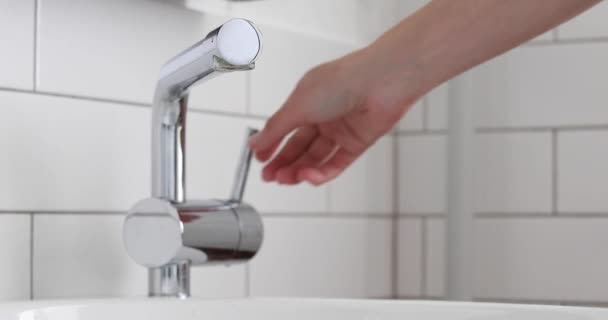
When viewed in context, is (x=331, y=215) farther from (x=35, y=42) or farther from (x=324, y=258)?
(x=35, y=42)

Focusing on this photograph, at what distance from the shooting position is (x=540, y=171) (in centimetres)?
130

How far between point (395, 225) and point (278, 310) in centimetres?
60

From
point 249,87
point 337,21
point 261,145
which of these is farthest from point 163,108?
point 337,21

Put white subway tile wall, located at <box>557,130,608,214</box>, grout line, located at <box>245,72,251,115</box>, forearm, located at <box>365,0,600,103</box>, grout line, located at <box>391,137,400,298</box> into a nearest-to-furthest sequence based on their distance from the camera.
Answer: forearm, located at <box>365,0,600,103</box>, grout line, located at <box>245,72,251,115</box>, white subway tile wall, located at <box>557,130,608,214</box>, grout line, located at <box>391,137,400,298</box>

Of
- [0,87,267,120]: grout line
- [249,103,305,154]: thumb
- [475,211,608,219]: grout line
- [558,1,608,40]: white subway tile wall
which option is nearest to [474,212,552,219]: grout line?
[475,211,608,219]: grout line

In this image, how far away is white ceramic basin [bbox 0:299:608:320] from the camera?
0.73 metres

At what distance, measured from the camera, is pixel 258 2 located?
1.12 m

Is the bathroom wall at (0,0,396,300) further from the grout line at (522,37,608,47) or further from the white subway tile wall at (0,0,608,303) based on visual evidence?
the grout line at (522,37,608,47)

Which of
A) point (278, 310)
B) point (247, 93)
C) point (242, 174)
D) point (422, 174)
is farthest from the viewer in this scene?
point (422, 174)

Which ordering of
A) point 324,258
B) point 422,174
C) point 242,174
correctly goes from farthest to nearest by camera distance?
point 422,174, point 324,258, point 242,174

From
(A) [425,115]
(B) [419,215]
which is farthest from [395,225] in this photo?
(A) [425,115]

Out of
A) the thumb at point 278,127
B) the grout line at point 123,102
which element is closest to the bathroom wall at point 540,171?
the grout line at point 123,102

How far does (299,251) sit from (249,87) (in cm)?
19

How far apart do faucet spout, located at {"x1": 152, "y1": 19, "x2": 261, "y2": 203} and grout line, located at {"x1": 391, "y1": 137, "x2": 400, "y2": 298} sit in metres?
0.54
